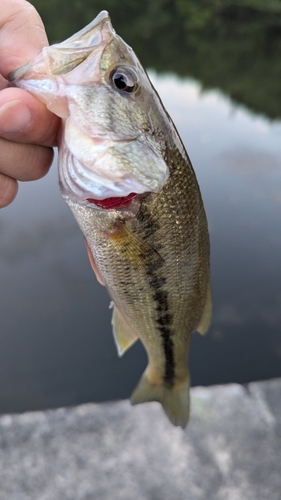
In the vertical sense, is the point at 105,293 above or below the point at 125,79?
below

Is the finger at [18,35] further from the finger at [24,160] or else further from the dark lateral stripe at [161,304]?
the dark lateral stripe at [161,304]

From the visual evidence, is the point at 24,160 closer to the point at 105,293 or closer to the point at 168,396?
the point at 168,396

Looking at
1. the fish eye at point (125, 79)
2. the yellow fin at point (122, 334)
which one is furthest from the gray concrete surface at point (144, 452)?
the fish eye at point (125, 79)

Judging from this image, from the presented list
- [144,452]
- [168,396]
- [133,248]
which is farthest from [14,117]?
[144,452]

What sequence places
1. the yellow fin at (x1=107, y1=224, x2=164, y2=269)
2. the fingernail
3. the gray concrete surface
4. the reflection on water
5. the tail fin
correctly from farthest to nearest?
the reflection on water < the gray concrete surface < the tail fin < the yellow fin at (x1=107, y1=224, x2=164, y2=269) < the fingernail

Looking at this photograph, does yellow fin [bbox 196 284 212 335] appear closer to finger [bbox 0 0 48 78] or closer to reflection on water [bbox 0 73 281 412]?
finger [bbox 0 0 48 78]

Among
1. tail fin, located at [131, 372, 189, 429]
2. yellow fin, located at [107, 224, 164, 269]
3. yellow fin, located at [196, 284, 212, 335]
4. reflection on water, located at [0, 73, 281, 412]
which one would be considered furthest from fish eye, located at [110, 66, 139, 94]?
reflection on water, located at [0, 73, 281, 412]
